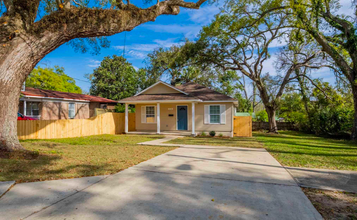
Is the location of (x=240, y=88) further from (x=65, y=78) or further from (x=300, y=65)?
(x=65, y=78)

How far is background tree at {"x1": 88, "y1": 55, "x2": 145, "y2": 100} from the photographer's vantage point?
2931cm

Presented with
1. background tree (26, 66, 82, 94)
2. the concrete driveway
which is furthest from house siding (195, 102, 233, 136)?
background tree (26, 66, 82, 94)

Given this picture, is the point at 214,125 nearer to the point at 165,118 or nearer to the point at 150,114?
the point at 165,118

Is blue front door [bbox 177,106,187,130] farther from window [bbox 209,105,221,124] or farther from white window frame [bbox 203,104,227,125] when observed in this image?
window [bbox 209,105,221,124]

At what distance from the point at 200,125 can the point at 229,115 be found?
7.40 feet

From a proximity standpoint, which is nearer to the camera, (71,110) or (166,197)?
(166,197)

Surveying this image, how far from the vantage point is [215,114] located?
15.8 metres

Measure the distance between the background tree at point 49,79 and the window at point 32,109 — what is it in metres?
15.4

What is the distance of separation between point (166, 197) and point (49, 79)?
36211 mm

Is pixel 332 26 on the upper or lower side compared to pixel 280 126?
upper

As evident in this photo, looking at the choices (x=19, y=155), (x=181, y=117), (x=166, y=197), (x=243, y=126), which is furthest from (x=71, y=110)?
(x=166, y=197)

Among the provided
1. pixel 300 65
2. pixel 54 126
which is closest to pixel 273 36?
pixel 300 65

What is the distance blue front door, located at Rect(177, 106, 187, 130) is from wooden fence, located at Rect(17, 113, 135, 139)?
16.0 feet

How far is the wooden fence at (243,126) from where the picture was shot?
1569 centimetres
